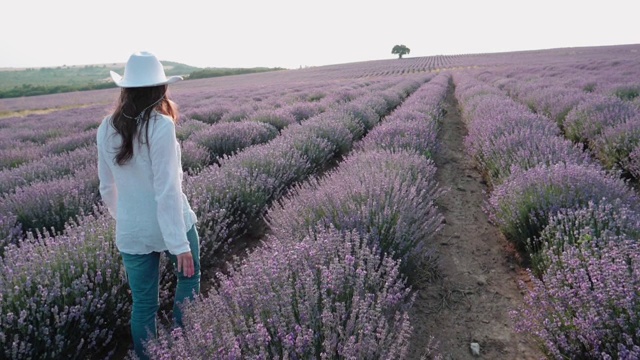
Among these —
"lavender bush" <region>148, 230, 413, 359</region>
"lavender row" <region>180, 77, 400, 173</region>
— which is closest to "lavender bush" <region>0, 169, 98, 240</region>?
"lavender row" <region>180, 77, 400, 173</region>

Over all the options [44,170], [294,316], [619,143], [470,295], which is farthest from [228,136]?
[619,143]

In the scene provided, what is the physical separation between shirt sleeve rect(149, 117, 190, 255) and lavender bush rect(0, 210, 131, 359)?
0.66 metres

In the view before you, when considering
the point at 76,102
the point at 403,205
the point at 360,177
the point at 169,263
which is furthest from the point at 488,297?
the point at 76,102

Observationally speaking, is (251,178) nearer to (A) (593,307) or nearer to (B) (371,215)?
(B) (371,215)

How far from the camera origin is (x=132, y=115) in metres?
1.78

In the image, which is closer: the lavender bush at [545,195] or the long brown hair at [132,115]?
the long brown hair at [132,115]

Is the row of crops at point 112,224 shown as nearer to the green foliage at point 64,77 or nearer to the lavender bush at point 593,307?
the lavender bush at point 593,307

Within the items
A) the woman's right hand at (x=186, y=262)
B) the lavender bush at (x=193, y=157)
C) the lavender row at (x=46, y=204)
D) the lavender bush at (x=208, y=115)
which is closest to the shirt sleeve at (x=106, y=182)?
the woman's right hand at (x=186, y=262)

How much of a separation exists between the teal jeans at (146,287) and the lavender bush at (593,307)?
175 centimetres

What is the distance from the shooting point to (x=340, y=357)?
1.50m

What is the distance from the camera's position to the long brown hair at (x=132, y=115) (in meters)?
1.76

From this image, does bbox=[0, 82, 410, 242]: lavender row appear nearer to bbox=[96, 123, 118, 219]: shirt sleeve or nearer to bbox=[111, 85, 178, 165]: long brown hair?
bbox=[96, 123, 118, 219]: shirt sleeve

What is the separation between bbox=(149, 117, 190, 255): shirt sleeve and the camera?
1741 millimetres

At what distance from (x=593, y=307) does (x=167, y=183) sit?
198 cm
